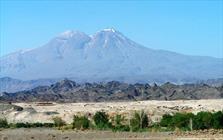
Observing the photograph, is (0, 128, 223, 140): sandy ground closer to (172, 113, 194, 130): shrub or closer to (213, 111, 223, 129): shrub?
(172, 113, 194, 130): shrub

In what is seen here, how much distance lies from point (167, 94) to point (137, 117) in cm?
8184

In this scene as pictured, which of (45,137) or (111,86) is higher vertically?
(111,86)

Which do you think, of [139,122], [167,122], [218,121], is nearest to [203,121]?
[218,121]

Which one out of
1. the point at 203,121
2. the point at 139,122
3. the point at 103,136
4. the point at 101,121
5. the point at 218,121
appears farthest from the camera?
the point at 101,121

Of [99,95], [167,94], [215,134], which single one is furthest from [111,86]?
[215,134]

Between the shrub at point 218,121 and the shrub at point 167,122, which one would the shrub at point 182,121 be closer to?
the shrub at point 167,122

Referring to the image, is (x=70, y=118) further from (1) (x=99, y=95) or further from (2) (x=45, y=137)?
(1) (x=99, y=95)

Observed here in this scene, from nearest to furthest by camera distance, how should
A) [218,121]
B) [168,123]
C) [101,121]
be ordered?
[218,121] → [168,123] → [101,121]

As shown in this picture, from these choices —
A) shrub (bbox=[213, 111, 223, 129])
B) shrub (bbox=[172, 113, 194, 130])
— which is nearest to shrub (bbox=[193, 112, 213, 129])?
shrub (bbox=[213, 111, 223, 129])

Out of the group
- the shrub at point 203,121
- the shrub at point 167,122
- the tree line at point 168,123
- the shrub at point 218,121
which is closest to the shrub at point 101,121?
the tree line at point 168,123

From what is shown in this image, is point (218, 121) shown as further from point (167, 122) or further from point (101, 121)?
point (101, 121)

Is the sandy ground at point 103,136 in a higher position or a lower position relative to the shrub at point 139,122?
lower

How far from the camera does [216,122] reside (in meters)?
48.2

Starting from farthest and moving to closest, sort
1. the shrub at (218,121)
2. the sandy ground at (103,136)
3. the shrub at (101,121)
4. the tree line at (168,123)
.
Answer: the shrub at (101,121), the shrub at (218,121), the tree line at (168,123), the sandy ground at (103,136)
